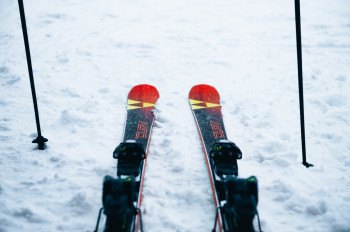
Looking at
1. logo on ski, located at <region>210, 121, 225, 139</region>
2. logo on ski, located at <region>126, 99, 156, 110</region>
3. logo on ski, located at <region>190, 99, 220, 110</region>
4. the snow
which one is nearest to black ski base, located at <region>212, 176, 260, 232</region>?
the snow

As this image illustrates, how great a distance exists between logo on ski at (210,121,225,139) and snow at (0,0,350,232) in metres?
0.20

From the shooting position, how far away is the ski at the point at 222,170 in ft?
7.35

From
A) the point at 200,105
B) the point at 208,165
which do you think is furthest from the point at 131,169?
the point at 200,105

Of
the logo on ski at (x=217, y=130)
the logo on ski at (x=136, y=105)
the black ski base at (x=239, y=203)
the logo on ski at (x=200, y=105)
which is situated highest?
the logo on ski at (x=136, y=105)

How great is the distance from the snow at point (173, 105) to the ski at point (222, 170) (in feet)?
0.54

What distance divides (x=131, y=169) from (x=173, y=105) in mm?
2034

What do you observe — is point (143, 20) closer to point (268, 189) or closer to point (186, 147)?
point (186, 147)

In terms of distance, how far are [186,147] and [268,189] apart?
126cm

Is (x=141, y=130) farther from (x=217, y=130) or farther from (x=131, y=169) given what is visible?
(x=217, y=130)

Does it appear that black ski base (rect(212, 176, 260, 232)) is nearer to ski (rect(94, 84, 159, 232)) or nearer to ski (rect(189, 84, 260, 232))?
ski (rect(189, 84, 260, 232))

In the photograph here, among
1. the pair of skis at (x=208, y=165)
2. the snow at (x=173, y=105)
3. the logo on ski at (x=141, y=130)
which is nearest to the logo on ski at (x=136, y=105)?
the pair of skis at (x=208, y=165)

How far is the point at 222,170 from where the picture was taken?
2.98 metres

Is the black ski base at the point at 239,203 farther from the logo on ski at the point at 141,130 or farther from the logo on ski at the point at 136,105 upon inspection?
the logo on ski at the point at 136,105

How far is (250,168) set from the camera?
3311 millimetres
